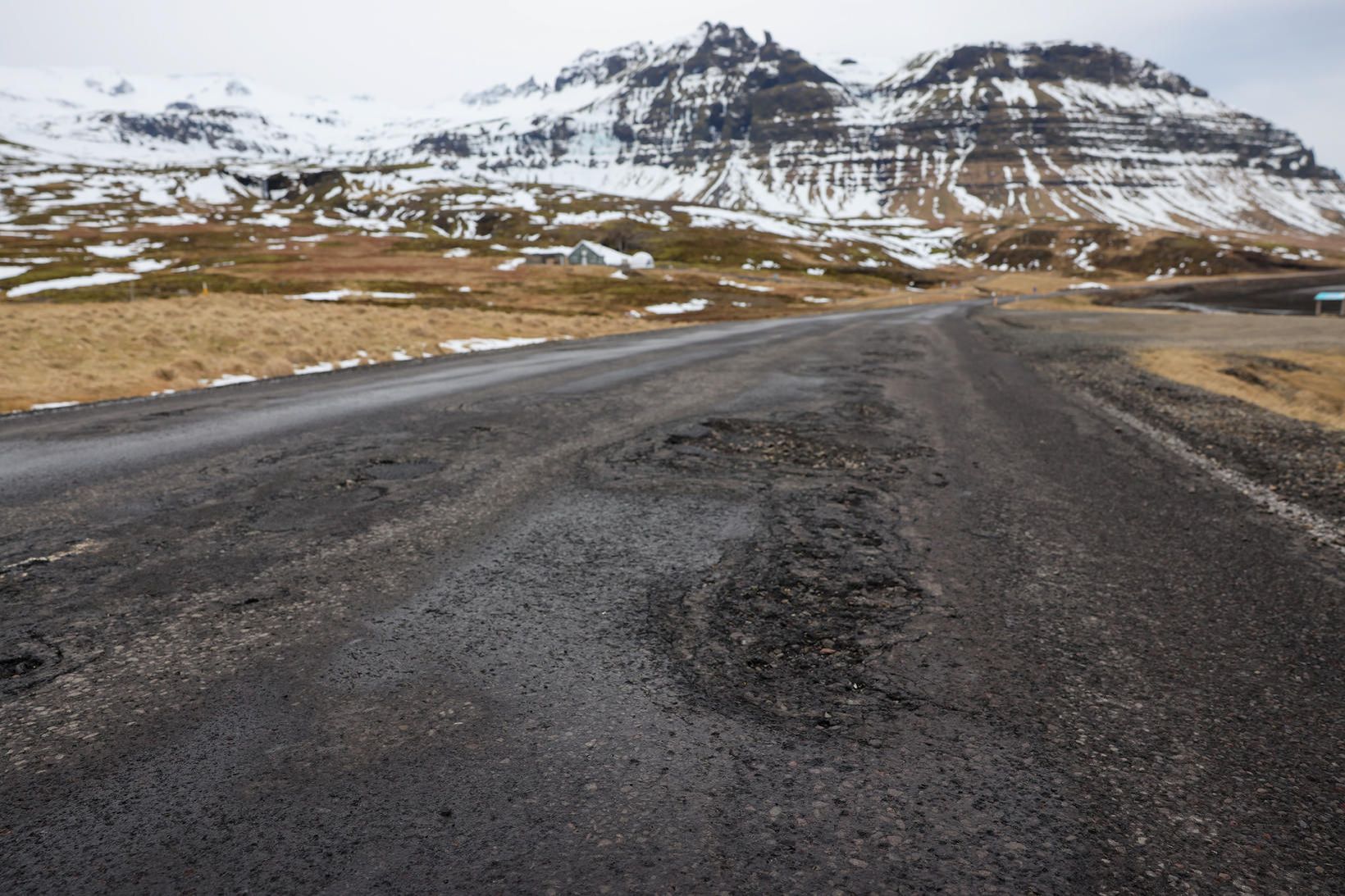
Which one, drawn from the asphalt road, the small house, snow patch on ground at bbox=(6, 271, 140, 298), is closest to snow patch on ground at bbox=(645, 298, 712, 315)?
the asphalt road

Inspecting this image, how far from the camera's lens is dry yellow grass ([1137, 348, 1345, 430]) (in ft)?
41.0

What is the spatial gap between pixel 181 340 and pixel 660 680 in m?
19.5

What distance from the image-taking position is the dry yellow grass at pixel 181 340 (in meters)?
13.9

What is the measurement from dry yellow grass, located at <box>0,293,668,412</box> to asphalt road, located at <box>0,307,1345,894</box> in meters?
8.57

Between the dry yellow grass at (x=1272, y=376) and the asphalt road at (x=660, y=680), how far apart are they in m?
7.97

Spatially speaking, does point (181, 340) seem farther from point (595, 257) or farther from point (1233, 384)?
point (595, 257)

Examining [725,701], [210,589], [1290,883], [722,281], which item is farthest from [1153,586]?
[722,281]

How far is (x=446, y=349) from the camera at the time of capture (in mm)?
21719

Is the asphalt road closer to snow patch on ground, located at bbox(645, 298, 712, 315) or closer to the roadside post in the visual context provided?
snow patch on ground, located at bbox(645, 298, 712, 315)

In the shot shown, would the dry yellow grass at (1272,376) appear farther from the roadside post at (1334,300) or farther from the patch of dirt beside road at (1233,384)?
the roadside post at (1334,300)

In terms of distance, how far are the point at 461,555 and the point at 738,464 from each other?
10.7 feet

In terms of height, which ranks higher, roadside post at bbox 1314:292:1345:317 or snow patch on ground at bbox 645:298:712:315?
roadside post at bbox 1314:292:1345:317

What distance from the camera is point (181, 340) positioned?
18.3 meters

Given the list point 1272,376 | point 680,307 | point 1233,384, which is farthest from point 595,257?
point 1233,384
